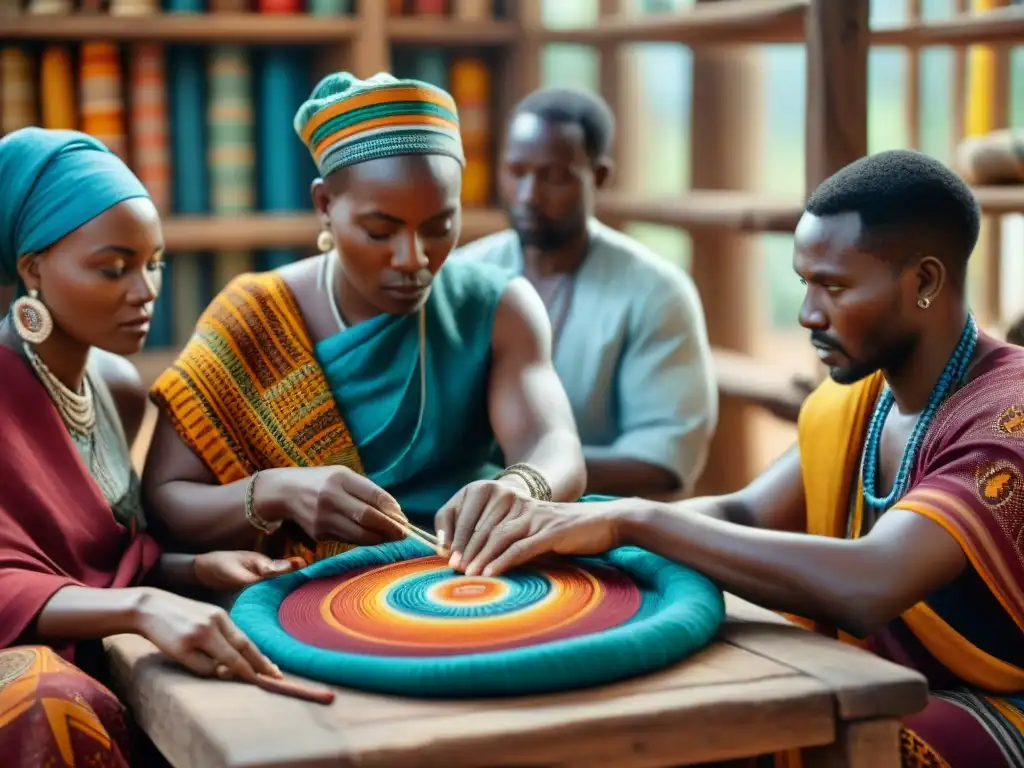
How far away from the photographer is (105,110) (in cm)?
389

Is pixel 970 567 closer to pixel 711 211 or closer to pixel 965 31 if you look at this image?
pixel 965 31

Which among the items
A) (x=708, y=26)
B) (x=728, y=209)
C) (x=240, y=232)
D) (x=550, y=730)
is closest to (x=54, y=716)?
(x=550, y=730)

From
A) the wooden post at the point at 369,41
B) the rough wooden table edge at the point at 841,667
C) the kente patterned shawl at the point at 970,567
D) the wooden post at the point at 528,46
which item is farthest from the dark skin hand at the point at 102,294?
the wooden post at the point at 528,46

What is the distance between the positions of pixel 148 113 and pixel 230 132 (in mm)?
226

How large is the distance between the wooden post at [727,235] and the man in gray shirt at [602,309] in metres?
0.75

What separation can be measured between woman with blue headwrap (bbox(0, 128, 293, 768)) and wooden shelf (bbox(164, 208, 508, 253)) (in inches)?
71.7

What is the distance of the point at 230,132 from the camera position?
4016 millimetres

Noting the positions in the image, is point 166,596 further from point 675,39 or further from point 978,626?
point 675,39

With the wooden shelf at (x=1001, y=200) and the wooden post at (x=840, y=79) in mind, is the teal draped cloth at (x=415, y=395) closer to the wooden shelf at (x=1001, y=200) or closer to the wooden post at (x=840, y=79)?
the wooden post at (x=840, y=79)

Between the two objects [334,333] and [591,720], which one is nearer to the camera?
[591,720]

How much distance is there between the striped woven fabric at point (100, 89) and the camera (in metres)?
3.88

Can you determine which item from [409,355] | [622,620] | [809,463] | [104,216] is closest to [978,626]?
[809,463]

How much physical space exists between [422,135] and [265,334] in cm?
41

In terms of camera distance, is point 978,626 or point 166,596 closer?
point 166,596
